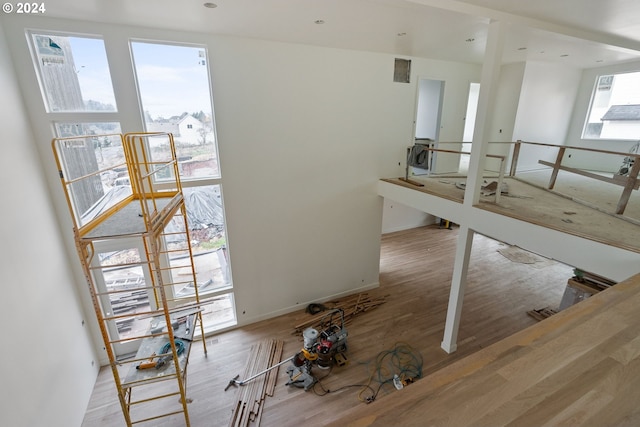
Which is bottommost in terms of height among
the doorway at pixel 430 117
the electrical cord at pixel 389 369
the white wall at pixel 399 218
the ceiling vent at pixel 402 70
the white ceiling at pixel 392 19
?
the electrical cord at pixel 389 369

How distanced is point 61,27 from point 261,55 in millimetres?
2435

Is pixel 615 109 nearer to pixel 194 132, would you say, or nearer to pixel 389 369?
pixel 389 369

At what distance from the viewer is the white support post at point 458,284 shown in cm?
407

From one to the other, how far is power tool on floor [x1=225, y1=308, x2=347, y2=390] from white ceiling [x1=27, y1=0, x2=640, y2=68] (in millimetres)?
4576

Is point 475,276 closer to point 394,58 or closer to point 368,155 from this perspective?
point 368,155

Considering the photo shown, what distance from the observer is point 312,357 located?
4266 mm

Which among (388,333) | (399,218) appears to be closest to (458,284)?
(388,333)

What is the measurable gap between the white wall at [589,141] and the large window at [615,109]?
10cm

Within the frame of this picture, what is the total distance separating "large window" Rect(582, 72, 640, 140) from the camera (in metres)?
6.17

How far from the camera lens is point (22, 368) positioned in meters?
2.59

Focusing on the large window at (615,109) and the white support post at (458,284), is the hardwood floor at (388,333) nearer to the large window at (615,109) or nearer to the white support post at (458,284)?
the white support post at (458,284)

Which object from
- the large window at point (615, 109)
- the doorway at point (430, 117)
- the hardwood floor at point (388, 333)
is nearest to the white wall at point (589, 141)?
the large window at point (615, 109)

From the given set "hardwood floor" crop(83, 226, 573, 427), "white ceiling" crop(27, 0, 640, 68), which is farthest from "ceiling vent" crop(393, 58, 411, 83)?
"hardwood floor" crop(83, 226, 573, 427)

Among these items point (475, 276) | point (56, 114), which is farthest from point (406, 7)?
point (475, 276)
